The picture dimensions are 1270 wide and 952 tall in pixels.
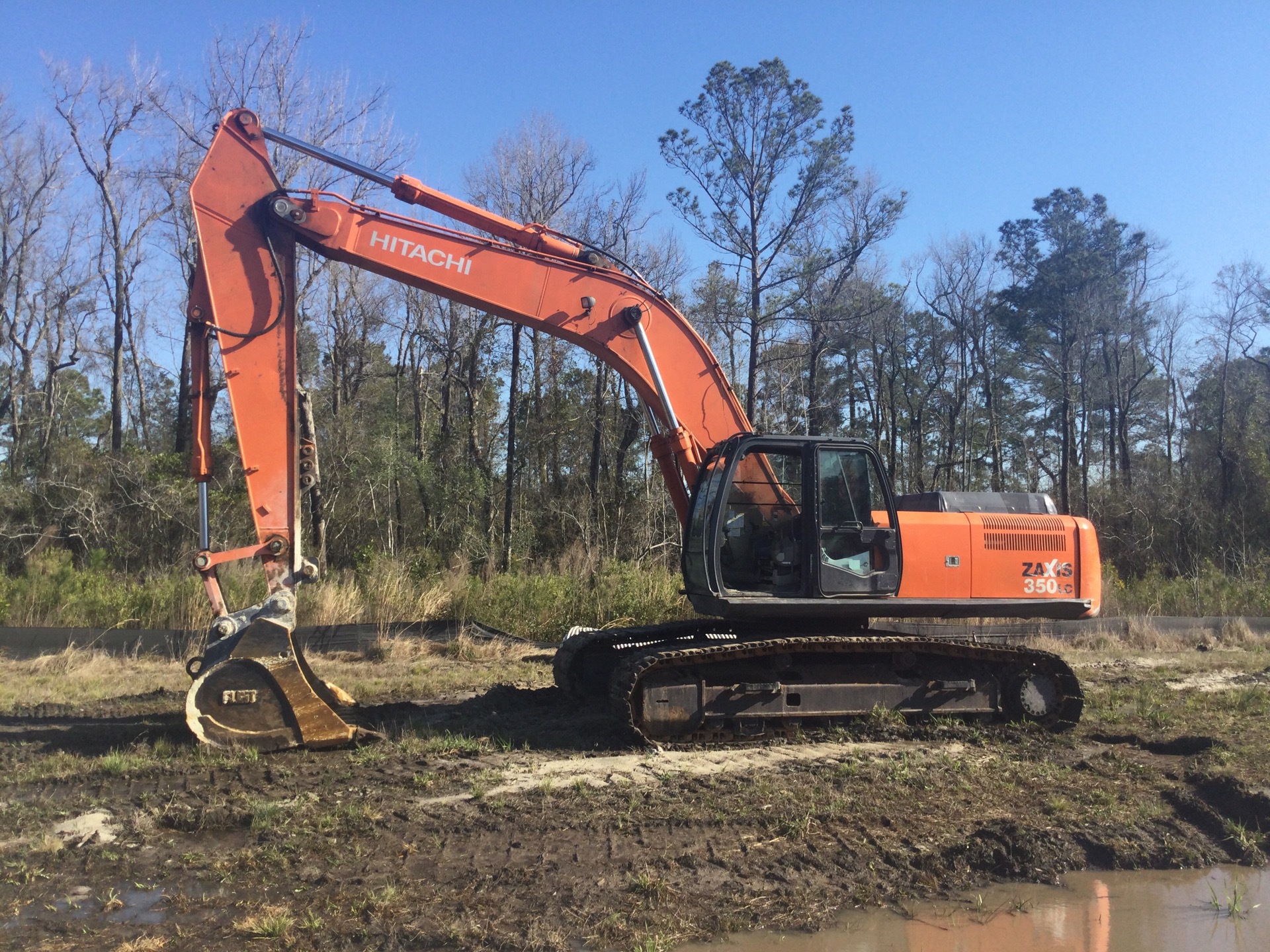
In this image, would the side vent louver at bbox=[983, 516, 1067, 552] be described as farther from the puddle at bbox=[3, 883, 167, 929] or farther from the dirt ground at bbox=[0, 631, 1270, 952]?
the puddle at bbox=[3, 883, 167, 929]

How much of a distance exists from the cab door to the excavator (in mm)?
16

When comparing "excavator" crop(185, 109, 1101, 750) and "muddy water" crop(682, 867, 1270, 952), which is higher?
"excavator" crop(185, 109, 1101, 750)

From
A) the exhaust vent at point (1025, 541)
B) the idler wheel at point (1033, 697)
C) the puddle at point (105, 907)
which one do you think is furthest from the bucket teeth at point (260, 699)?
the idler wheel at point (1033, 697)

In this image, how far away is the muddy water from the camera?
12.5ft

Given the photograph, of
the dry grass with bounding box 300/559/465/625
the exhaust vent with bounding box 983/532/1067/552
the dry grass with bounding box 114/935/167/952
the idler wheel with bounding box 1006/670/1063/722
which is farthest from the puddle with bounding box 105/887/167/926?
the dry grass with bounding box 300/559/465/625

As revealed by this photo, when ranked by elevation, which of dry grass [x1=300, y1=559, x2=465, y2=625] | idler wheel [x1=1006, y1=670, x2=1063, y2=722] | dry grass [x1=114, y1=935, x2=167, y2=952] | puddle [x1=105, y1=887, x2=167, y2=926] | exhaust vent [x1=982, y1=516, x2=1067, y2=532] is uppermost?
exhaust vent [x1=982, y1=516, x2=1067, y2=532]

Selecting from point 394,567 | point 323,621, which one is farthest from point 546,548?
point 323,621

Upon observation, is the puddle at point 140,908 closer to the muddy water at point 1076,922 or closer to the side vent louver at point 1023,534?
the muddy water at point 1076,922

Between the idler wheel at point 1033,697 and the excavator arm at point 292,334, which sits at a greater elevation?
the excavator arm at point 292,334

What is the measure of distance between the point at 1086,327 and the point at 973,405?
4585 millimetres

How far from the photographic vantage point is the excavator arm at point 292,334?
644 centimetres

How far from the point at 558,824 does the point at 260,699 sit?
101 inches

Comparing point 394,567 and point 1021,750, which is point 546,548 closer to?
point 394,567

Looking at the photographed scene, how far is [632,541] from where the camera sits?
73.3 feet
